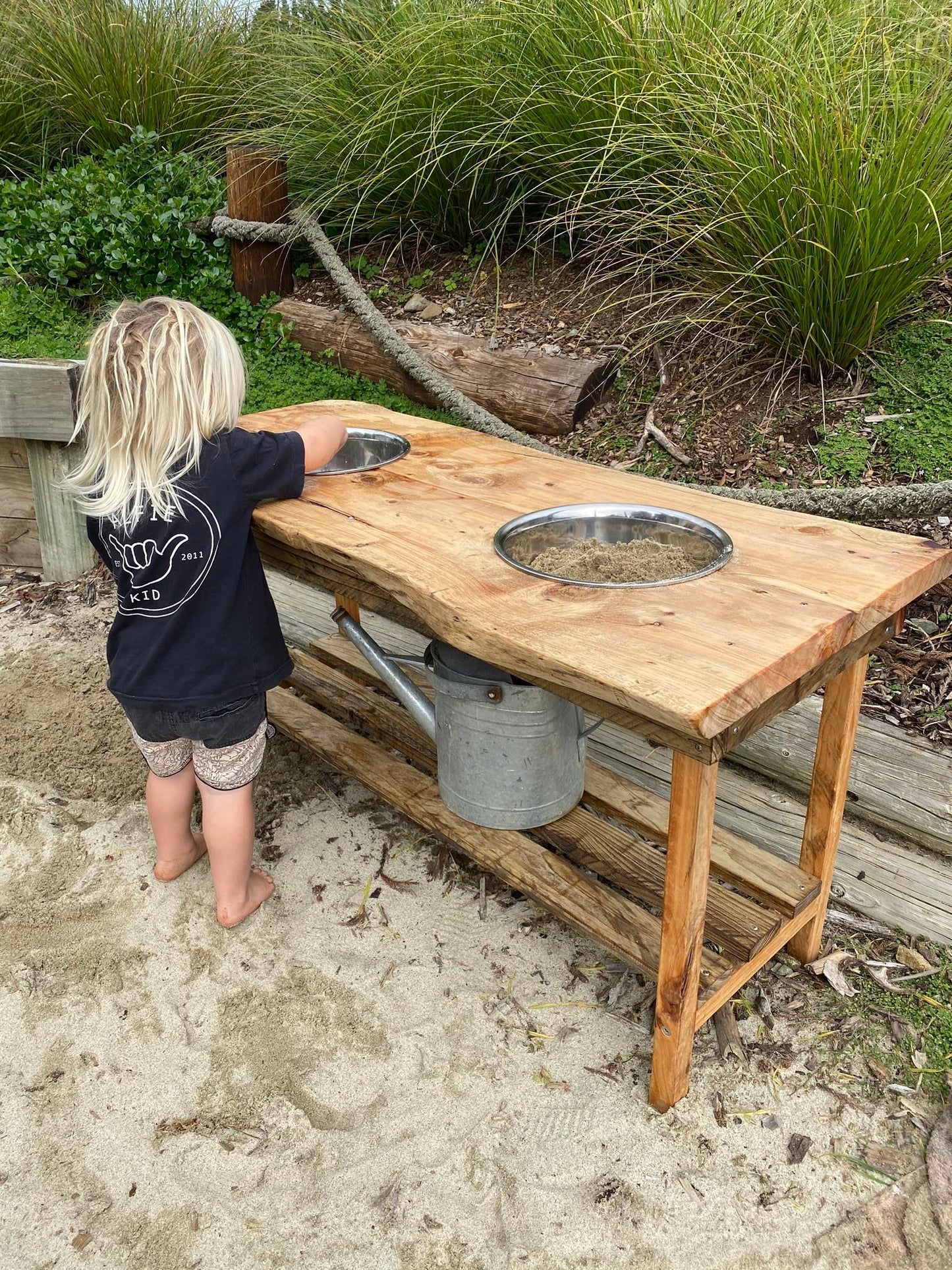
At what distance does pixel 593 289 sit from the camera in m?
3.98

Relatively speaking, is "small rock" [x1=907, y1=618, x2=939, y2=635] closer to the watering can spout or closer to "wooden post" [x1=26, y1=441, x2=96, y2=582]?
the watering can spout

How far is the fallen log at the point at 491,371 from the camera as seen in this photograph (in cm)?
366

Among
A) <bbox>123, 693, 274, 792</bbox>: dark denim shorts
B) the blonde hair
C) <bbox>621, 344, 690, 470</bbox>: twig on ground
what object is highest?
the blonde hair

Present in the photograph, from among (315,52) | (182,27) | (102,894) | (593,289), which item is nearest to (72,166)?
(182,27)

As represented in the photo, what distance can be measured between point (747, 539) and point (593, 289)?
2.35 meters

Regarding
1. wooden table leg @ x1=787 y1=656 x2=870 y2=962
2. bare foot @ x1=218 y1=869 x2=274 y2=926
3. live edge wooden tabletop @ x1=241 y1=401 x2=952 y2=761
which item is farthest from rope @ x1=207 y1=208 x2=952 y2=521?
bare foot @ x1=218 y1=869 x2=274 y2=926

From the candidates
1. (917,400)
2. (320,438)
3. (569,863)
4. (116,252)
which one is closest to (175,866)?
(569,863)

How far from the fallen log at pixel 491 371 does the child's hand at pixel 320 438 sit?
4.70 ft

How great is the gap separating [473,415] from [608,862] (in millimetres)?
1930

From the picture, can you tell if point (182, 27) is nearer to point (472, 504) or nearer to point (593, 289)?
point (593, 289)

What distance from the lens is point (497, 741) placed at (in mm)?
2078

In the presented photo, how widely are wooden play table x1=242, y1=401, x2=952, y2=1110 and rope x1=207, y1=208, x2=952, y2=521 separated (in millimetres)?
530

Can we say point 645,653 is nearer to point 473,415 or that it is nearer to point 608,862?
point 608,862

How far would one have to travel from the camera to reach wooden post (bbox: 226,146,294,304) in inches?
176
